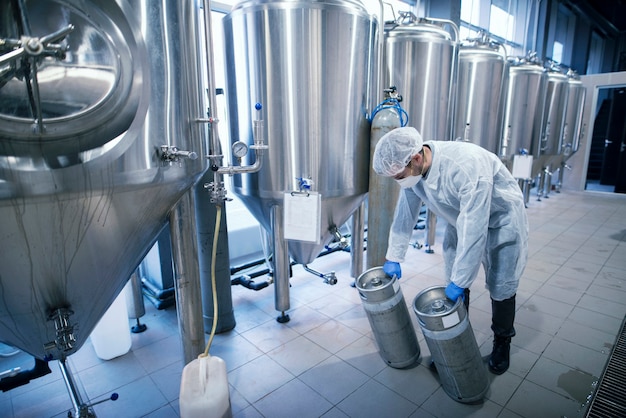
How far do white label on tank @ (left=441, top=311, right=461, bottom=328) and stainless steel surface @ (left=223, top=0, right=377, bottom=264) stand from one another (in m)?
0.82

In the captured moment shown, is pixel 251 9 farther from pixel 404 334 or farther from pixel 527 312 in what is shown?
pixel 527 312

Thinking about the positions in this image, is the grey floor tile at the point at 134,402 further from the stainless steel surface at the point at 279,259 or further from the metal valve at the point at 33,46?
the metal valve at the point at 33,46

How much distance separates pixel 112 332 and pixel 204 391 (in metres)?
0.84

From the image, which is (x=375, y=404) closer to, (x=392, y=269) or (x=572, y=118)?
(x=392, y=269)

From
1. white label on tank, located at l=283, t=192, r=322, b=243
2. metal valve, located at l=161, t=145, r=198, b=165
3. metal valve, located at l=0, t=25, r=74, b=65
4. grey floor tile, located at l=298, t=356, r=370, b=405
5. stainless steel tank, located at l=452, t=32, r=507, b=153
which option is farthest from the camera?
stainless steel tank, located at l=452, t=32, r=507, b=153

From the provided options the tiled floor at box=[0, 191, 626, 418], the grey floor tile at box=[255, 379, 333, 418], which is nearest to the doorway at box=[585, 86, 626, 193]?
the tiled floor at box=[0, 191, 626, 418]

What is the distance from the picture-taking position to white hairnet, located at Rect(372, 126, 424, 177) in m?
1.38

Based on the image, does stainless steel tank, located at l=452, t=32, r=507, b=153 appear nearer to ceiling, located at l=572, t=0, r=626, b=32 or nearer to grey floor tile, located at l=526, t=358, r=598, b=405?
grey floor tile, located at l=526, t=358, r=598, b=405

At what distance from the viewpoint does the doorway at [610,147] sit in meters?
6.17

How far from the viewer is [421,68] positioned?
2398 millimetres

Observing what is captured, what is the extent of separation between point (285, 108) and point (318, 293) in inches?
50.6

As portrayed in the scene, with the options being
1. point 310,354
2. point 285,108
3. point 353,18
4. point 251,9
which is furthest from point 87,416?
point 353,18

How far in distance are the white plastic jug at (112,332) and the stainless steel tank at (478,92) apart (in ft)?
9.49

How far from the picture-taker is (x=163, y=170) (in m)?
1.06
